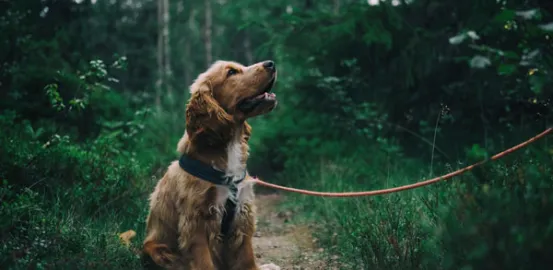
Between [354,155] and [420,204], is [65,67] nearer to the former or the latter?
[354,155]

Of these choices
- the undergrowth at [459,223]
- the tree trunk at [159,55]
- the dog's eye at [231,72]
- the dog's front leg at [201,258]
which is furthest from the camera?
the tree trunk at [159,55]

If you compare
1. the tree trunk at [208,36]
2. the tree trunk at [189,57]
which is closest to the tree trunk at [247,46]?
the tree trunk at [189,57]

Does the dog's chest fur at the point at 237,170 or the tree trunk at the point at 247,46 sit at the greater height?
the tree trunk at the point at 247,46

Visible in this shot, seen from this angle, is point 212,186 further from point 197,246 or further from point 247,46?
point 247,46

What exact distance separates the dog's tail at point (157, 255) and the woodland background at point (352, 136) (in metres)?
0.14

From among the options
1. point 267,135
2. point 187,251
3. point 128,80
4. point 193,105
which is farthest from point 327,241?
point 128,80

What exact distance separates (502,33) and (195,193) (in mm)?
4223

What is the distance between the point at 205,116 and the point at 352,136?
4.20 metres

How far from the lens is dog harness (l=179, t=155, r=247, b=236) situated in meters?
3.52

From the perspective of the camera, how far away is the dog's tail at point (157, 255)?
360 cm

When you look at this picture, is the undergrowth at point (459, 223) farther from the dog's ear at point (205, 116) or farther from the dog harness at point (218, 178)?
the dog's ear at point (205, 116)

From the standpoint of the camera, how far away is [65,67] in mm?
6973

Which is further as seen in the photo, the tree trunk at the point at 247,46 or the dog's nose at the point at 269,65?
the tree trunk at the point at 247,46

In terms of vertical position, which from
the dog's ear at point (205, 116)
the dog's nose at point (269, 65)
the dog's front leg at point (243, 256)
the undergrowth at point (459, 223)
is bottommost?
the dog's front leg at point (243, 256)
